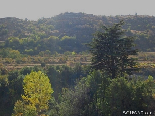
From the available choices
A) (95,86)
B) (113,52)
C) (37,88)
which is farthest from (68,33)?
(95,86)

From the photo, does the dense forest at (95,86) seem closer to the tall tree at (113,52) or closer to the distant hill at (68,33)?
the tall tree at (113,52)

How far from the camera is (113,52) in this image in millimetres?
16391

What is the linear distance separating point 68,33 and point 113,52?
6092cm

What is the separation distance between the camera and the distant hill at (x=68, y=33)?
61.8 m

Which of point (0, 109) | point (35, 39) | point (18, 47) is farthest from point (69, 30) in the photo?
point (0, 109)

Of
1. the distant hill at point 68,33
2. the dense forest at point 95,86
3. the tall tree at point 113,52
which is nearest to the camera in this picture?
the dense forest at point 95,86

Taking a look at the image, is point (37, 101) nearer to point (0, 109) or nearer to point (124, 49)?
point (0, 109)

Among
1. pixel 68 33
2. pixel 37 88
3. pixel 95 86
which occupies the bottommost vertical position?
pixel 37 88

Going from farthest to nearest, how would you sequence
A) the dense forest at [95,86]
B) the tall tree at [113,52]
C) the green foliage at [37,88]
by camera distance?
the green foliage at [37,88] → the tall tree at [113,52] → the dense forest at [95,86]

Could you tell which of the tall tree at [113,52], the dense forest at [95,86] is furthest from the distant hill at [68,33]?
the tall tree at [113,52]

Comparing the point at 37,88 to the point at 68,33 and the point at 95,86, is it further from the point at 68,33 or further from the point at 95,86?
the point at 68,33

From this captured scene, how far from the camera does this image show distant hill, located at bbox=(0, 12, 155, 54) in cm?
6181

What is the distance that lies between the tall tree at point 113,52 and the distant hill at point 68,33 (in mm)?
35793

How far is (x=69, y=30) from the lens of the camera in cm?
7894
